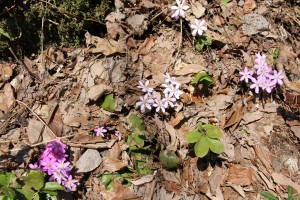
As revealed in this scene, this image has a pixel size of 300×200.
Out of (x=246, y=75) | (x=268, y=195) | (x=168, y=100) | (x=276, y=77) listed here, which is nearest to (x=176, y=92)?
(x=168, y=100)

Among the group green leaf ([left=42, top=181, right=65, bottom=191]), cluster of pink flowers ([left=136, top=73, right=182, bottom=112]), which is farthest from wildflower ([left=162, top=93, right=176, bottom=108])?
green leaf ([left=42, top=181, right=65, bottom=191])

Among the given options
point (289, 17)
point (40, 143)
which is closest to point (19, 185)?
point (40, 143)

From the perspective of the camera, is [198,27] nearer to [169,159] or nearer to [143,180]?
[169,159]

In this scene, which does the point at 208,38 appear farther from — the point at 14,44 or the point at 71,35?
the point at 14,44

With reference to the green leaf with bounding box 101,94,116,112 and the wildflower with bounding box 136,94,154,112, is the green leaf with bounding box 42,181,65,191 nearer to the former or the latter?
the green leaf with bounding box 101,94,116,112

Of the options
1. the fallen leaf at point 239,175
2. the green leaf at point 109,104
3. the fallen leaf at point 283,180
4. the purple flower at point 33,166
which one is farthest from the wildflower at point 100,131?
the fallen leaf at point 283,180

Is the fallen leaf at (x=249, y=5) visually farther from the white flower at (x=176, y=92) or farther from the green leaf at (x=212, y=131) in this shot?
the green leaf at (x=212, y=131)

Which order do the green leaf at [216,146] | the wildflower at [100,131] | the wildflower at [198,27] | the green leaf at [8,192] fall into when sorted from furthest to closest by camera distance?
the wildflower at [198,27]
the wildflower at [100,131]
the green leaf at [216,146]
the green leaf at [8,192]
